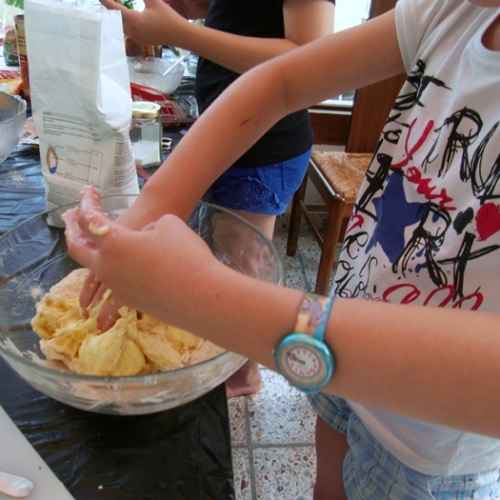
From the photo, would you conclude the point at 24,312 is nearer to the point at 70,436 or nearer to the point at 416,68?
the point at 70,436

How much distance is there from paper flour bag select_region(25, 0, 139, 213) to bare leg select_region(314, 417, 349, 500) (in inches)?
21.7

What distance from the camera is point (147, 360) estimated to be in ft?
1.69

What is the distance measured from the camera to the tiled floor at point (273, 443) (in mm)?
1138

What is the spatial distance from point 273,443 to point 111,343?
90cm

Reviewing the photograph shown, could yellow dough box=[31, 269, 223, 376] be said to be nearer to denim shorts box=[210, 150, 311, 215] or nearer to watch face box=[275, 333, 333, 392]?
watch face box=[275, 333, 333, 392]

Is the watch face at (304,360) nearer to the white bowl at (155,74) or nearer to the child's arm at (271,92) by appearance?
the child's arm at (271,92)

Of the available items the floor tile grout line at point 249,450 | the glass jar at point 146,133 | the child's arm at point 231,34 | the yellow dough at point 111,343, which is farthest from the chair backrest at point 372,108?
the yellow dough at point 111,343

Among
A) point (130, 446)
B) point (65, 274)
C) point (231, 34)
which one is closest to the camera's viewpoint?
point (130, 446)

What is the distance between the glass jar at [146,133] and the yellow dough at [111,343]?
0.43m

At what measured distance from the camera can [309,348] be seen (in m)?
0.34

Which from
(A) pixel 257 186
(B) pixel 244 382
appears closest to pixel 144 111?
(A) pixel 257 186

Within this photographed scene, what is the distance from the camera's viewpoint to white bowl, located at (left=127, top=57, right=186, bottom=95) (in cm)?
134

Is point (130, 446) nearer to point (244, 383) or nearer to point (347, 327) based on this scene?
point (347, 327)

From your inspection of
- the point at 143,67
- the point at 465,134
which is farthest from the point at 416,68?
the point at 143,67
